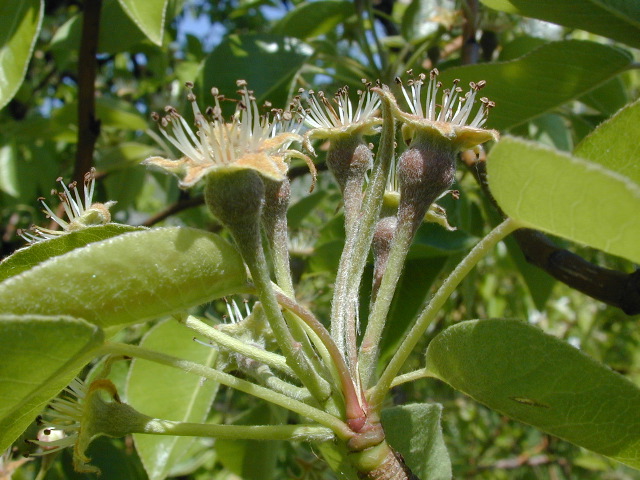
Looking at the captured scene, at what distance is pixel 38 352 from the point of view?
2.22 ft

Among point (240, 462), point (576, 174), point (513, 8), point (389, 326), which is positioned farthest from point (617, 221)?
point (240, 462)

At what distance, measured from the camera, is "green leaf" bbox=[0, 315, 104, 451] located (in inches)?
25.2

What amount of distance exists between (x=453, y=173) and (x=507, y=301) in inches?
89.8

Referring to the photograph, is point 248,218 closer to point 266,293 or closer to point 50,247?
point 266,293

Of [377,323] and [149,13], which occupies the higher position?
[149,13]

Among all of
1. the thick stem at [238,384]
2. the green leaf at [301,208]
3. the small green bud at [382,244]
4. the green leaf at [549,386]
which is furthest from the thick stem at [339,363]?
the green leaf at [301,208]

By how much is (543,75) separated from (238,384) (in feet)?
3.11

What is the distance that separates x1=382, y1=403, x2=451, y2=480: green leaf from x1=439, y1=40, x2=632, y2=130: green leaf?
0.66 m

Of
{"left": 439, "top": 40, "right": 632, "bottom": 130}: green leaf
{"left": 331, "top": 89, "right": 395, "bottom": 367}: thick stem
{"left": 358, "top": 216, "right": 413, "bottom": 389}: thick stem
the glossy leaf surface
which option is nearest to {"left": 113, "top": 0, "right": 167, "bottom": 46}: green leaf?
the glossy leaf surface

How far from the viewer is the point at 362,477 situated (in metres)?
0.86

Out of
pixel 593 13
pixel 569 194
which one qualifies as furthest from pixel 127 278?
pixel 593 13

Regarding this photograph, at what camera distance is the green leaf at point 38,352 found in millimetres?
639

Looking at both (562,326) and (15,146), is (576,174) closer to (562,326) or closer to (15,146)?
(15,146)

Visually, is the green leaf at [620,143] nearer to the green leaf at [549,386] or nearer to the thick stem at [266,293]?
the green leaf at [549,386]
